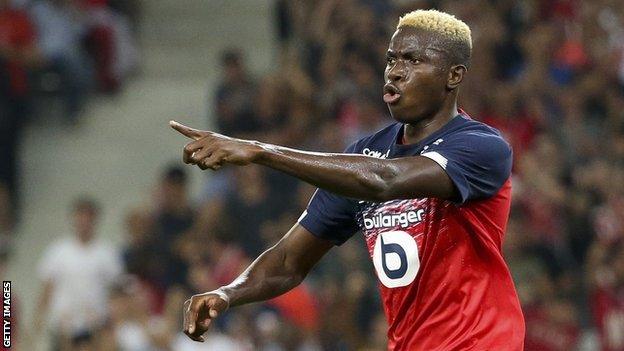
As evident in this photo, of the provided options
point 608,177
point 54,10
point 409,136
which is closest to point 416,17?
point 409,136

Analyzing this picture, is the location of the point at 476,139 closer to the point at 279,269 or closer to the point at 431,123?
the point at 431,123

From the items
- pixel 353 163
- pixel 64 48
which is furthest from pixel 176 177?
pixel 353 163

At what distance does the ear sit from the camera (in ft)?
15.8

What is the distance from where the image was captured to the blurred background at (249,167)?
970cm

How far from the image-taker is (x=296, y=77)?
11.7 meters

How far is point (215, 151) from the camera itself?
3984mm

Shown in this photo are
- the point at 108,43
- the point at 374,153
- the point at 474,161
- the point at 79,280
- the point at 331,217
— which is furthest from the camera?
the point at 108,43

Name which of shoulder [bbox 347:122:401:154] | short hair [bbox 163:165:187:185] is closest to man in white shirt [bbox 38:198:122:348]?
short hair [bbox 163:165:187:185]

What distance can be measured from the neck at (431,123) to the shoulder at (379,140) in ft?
0.39

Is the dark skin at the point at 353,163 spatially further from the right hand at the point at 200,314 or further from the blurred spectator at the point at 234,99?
the blurred spectator at the point at 234,99

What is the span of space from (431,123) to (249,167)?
5.92 meters

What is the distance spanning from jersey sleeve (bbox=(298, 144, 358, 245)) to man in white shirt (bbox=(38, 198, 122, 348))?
16.6ft

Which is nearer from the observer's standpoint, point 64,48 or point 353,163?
point 353,163

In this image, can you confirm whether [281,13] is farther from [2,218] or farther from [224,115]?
[2,218]
